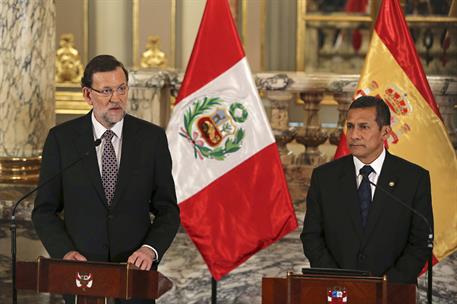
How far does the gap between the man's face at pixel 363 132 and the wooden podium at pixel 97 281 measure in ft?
3.35

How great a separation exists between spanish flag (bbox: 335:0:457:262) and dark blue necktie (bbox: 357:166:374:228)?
4.75 feet

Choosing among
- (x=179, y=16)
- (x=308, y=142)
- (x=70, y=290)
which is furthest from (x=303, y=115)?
(x=70, y=290)

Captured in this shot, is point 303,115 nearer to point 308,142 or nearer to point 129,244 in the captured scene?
point 308,142

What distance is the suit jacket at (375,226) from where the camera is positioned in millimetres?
4152

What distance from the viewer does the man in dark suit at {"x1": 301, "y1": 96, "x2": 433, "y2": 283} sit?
414 centimetres

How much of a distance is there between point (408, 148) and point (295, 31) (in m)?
5.89

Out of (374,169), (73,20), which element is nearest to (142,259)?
(374,169)

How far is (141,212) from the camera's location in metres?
3.99

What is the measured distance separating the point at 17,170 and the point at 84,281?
342 centimetres

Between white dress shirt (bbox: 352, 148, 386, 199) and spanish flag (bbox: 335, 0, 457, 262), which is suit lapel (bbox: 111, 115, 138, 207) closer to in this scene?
white dress shirt (bbox: 352, 148, 386, 199)

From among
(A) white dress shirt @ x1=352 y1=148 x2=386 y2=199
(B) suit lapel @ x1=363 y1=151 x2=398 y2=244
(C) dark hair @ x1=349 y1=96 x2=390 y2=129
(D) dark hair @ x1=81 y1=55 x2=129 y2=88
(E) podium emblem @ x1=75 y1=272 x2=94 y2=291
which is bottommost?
(E) podium emblem @ x1=75 y1=272 x2=94 y2=291

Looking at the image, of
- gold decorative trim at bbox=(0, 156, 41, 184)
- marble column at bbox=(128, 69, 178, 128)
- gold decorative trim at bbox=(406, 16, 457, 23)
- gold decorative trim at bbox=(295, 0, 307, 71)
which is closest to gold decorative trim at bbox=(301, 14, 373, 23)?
gold decorative trim at bbox=(295, 0, 307, 71)

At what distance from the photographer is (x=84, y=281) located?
3523mm

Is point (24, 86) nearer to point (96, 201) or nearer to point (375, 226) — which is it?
point (96, 201)
